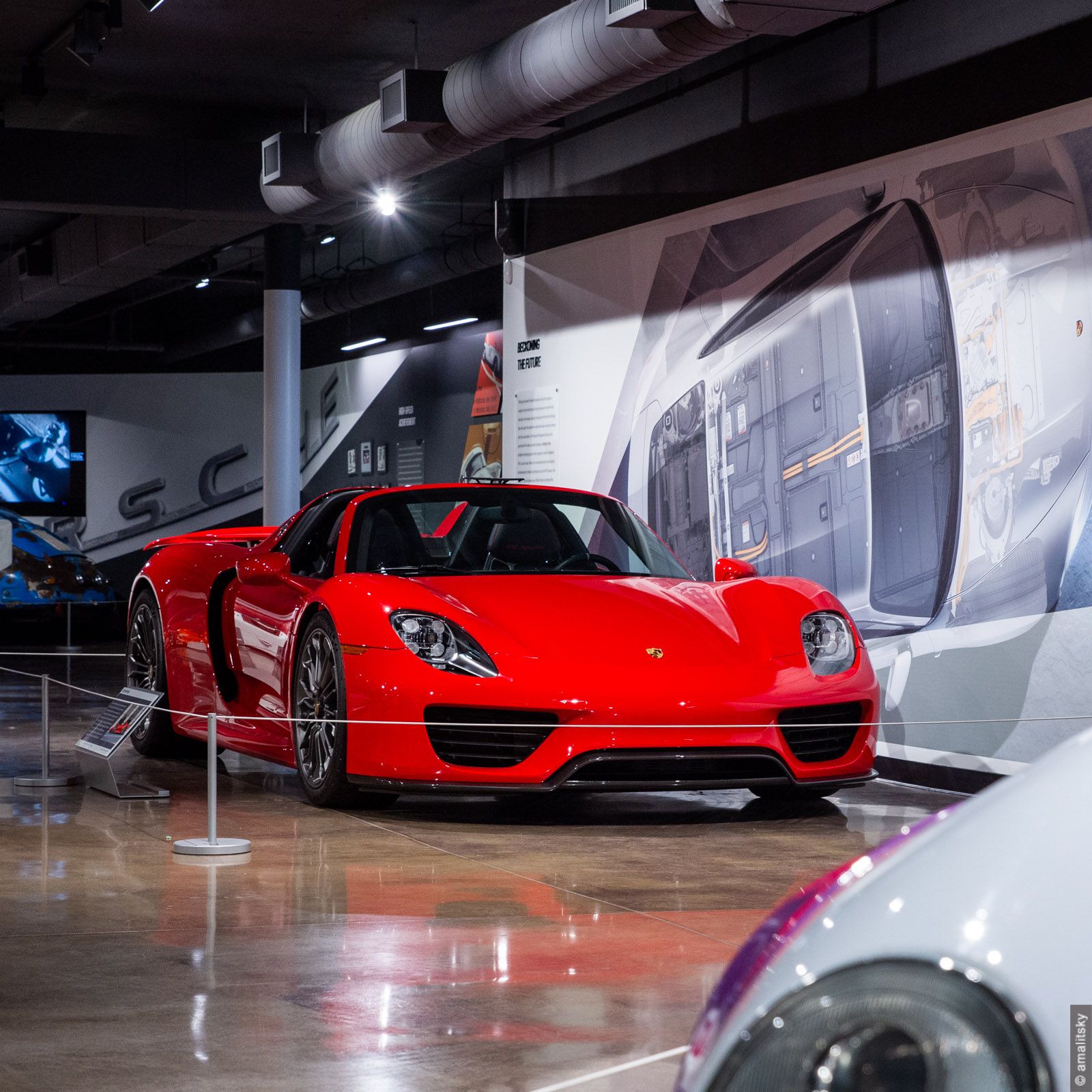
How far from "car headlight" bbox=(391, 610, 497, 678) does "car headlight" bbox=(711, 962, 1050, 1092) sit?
459 cm

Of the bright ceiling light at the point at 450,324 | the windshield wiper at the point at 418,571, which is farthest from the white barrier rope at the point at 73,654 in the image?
the bright ceiling light at the point at 450,324

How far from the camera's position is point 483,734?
568 cm

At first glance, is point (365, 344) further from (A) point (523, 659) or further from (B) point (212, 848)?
(B) point (212, 848)

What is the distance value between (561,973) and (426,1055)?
27.0 inches

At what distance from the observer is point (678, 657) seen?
5.80 m

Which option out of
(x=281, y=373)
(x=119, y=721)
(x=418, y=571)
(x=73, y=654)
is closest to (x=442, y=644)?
(x=418, y=571)

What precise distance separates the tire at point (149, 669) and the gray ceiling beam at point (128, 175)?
5563 millimetres

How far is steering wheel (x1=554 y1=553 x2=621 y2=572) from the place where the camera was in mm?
6637

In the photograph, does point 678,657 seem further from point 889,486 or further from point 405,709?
point 889,486

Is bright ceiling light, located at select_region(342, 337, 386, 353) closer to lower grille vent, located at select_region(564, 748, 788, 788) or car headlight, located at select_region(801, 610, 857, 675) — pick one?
car headlight, located at select_region(801, 610, 857, 675)

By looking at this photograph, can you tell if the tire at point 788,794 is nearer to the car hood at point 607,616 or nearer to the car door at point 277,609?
the car hood at point 607,616

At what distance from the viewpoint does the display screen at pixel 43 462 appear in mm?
23172

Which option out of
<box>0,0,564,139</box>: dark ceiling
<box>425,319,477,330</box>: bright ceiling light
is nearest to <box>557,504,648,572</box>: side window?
<box>0,0,564,139</box>: dark ceiling

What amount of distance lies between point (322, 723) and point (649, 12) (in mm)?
3273
